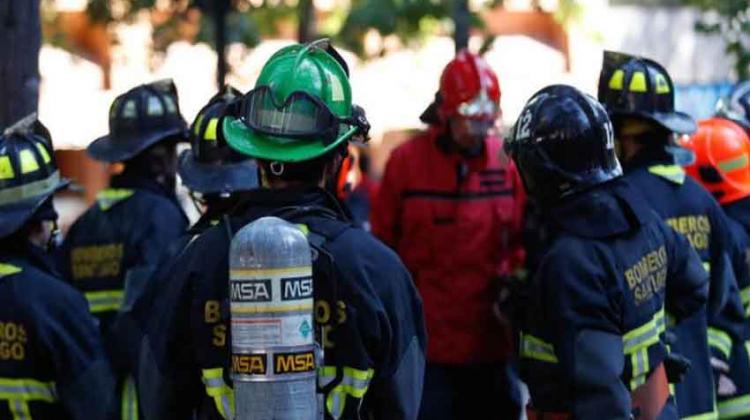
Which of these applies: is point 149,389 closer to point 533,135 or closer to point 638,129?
point 533,135

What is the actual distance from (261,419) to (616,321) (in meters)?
1.61

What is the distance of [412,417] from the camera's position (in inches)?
176

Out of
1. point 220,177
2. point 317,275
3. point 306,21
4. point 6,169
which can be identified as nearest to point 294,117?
point 317,275

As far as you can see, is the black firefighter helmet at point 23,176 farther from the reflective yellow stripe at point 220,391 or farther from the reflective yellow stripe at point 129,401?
the reflective yellow stripe at point 220,391

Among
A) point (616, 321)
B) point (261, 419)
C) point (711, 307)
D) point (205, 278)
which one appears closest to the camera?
point (261, 419)

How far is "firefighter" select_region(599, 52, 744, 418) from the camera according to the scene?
6473mm

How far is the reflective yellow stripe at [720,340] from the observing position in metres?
7.03

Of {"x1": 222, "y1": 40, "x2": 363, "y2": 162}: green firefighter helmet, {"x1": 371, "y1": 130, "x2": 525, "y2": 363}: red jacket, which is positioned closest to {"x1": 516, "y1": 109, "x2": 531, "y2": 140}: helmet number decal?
{"x1": 222, "y1": 40, "x2": 363, "y2": 162}: green firefighter helmet

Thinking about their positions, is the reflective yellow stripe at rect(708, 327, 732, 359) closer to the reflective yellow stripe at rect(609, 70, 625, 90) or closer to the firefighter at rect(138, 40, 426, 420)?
the reflective yellow stripe at rect(609, 70, 625, 90)

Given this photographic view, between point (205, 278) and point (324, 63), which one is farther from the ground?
point (324, 63)

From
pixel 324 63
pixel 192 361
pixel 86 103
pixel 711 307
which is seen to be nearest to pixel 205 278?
pixel 192 361

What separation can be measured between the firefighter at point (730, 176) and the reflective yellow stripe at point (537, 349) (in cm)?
214

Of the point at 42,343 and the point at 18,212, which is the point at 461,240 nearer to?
the point at 18,212

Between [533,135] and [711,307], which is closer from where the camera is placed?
[533,135]
